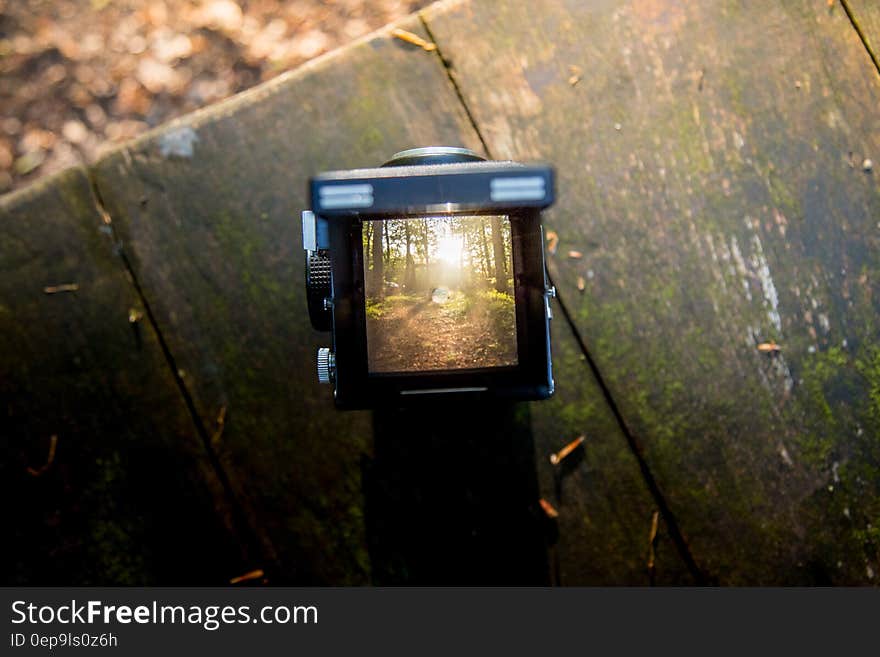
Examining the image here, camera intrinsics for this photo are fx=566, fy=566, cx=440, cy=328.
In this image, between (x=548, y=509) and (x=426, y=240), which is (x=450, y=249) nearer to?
(x=426, y=240)

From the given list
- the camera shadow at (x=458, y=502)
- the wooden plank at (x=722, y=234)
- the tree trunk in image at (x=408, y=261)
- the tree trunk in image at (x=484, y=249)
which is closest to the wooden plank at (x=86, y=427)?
the camera shadow at (x=458, y=502)

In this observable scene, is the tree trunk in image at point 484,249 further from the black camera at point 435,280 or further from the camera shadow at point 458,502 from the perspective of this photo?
the camera shadow at point 458,502

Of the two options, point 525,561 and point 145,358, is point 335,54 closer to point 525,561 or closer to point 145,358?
point 145,358

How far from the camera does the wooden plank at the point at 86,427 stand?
1.93 metres

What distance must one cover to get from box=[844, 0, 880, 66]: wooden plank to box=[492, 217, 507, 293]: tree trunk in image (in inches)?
64.9

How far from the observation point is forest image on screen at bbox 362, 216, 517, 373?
1266 mm

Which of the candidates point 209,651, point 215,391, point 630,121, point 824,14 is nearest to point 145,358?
point 215,391

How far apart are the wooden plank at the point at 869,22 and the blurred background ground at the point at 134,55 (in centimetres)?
156

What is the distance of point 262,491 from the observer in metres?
1.92

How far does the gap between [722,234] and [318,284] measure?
1356 millimetres

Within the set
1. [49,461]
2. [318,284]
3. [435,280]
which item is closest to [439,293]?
[435,280]

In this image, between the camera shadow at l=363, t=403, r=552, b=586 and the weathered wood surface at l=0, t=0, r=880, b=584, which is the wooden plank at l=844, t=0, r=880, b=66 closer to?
the weathered wood surface at l=0, t=0, r=880, b=584

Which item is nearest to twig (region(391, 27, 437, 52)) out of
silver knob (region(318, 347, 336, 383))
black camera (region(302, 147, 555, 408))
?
black camera (region(302, 147, 555, 408))

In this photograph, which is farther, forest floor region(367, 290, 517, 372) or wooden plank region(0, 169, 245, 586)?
wooden plank region(0, 169, 245, 586)
